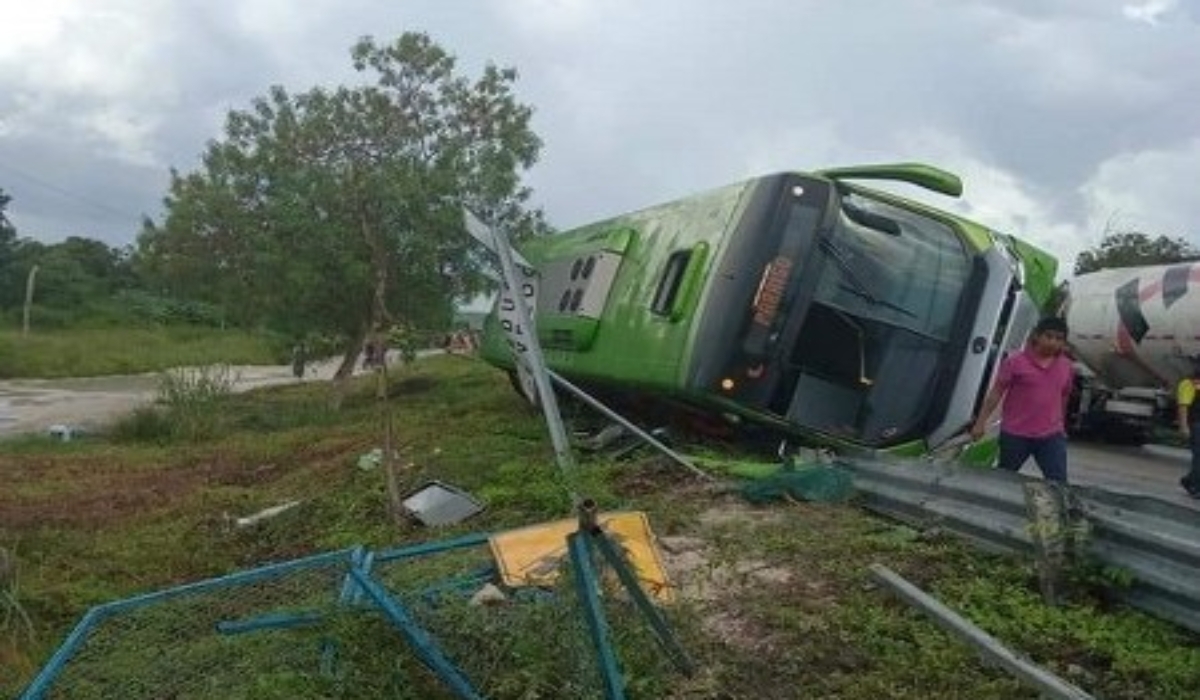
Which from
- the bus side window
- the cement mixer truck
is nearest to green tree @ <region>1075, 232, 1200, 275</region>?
the cement mixer truck

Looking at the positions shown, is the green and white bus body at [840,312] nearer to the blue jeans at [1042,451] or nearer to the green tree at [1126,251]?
the blue jeans at [1042,451]

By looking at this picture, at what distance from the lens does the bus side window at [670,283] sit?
940 cm

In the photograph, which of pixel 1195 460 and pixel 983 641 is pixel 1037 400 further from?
pixel 1195 460

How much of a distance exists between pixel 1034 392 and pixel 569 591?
4925 mm

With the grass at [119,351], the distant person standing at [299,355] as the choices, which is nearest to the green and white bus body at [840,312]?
the distant person standing at [299,355]

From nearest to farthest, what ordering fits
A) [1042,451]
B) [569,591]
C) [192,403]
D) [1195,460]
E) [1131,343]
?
1. [569,591]
2. [1042,451]
3. [1195,460]
4. [1131,343]
5. [192,403]

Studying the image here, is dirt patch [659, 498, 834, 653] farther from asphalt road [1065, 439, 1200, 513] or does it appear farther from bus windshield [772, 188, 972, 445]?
asphalt road [1065, 439, 1200, 513]

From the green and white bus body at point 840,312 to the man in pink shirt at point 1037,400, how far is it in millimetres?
792

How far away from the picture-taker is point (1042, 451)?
26.9 feet

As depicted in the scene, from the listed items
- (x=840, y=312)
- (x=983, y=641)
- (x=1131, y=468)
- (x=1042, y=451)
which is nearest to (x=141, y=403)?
(x=1131, y=468)

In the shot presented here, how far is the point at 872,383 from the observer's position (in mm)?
9039

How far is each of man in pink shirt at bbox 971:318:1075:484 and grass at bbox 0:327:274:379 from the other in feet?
86.6

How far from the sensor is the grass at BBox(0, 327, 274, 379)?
39.0 metres

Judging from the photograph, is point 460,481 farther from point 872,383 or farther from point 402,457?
point 872,383
